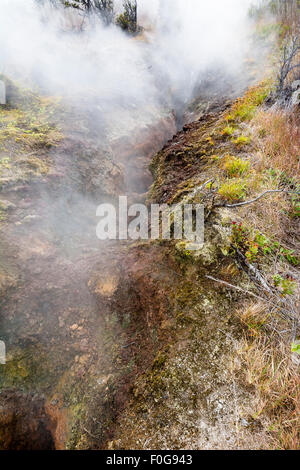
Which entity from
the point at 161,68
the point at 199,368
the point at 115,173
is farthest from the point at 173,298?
the point at 161,68

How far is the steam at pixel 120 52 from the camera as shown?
5465mm

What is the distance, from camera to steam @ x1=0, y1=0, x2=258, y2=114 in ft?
17.9

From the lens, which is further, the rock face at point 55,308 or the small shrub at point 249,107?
the small shrub at point 249,107

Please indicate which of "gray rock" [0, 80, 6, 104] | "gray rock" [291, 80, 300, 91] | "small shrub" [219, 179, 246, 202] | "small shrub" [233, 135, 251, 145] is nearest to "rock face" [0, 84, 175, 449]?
"small shrub" [219, 179, 246, 202]

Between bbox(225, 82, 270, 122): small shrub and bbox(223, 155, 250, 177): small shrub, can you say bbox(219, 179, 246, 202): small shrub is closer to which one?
bbox(223, 155, 250, 177): small shrub

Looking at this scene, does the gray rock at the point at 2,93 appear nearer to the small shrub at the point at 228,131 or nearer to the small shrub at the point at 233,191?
the small shrub at the point at 228,131

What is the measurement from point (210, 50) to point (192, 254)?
30.9 feet

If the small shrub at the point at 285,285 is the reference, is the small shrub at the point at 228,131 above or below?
above

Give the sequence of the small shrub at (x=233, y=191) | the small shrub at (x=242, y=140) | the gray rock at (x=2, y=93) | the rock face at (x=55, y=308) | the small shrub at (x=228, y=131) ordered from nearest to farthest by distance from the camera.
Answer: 1. the rock face at (x=55, y=308)
2. the small shrub at (x=233, y=191)
3. the small shrub at (x=242, y=140)
4. the small shrub at (x=228, y=131)
5. the gray rock at (x=2, y=93)

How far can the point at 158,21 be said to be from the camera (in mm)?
9195

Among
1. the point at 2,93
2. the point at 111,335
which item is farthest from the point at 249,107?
the point at 2,93

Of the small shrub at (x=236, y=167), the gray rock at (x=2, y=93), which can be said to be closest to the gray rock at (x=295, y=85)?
the small shrub at (x=236, y=167)

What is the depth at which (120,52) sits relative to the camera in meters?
7.04

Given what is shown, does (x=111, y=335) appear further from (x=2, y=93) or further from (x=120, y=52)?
(x=120, y=52)
